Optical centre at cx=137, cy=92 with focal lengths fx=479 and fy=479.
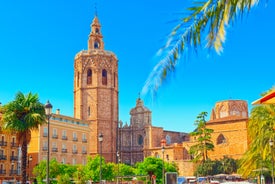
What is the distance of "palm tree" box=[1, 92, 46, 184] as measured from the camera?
27.9 meters

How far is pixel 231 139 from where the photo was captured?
7838 centimetres

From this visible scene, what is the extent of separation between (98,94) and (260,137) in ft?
176

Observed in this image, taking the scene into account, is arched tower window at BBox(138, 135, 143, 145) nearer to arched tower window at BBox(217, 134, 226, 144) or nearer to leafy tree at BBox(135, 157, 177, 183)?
arched tower window at BBox(217, 134, 226, 144)

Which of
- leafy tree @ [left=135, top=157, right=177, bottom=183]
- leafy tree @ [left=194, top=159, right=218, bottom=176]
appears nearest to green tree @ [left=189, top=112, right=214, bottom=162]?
leafy tree @ [left=194, top=159, right=218, bottom=176]

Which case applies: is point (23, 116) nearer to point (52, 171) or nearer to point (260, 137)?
point (260, 137)

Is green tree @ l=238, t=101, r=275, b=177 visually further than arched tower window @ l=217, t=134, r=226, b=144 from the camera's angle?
No

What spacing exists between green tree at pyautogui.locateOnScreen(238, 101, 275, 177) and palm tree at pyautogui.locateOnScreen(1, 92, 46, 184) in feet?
46.3

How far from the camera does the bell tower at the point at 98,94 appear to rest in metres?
83.1

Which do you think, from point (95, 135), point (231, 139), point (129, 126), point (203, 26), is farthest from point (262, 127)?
point (129, 126)

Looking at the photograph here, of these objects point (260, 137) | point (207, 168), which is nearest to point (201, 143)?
point (207, 168)

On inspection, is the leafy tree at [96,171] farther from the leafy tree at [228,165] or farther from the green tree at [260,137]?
the green tree at [260,137]

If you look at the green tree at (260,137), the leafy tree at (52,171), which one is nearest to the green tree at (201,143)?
the leafy tree at (52,171)

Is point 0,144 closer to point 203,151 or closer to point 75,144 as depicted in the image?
point 75,144

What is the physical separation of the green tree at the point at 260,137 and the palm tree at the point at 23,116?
14.1 m
